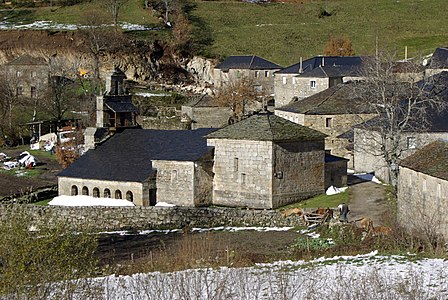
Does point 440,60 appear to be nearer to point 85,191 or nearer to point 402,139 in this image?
point 402,139

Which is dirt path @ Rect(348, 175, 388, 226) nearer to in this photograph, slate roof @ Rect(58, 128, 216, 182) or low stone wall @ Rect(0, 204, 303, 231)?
low stone wall @ Rect(0, 204, 303, 231)

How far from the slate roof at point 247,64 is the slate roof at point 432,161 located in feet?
148

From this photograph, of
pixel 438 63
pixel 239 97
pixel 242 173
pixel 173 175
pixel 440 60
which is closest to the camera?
pixel 242 173

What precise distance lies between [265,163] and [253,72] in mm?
37795

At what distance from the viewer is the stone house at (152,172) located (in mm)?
34562

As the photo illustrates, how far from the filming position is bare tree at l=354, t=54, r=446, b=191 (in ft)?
109

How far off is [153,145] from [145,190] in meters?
2.69

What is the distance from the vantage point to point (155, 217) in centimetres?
3234

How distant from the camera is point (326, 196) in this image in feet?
112

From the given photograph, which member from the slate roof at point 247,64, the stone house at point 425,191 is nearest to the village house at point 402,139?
the stone house at point 425,191

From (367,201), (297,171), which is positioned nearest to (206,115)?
(297,171)

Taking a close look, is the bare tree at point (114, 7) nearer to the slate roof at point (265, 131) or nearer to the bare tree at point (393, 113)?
the bare tree at point (393, 113)

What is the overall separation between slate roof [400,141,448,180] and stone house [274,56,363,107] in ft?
98.7

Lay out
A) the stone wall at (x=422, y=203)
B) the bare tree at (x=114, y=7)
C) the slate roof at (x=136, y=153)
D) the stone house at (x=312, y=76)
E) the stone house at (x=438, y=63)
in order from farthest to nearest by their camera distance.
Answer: the bare tree at (x=114, y=7), the stone house at (x=312, y=76), the stone house at (x=438, y=63), the slate roof at (x=136, y=153), the stone wall at (x=422, y=203)
